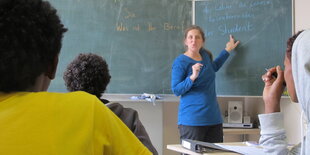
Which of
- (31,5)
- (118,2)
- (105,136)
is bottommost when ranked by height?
(105,136)

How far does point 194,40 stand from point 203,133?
0.78 m

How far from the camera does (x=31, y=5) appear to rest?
2.42ft

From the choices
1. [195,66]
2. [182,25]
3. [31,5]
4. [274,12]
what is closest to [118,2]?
[182,25]

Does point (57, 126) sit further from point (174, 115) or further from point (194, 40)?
point (174, 115)

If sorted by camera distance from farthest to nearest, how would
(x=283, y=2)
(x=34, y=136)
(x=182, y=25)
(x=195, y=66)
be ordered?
(x=182, y=25) < (x=283, y=2) < (x=195, y=66) < (x=34, y=136)

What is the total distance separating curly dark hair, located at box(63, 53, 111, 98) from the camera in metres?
1.79

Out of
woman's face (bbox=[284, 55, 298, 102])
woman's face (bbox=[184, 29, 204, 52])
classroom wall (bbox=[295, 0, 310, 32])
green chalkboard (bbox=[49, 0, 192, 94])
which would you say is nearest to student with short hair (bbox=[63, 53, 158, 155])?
woman's face (bbox=[284, 55, 298, 102])

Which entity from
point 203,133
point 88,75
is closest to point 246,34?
point 203,133

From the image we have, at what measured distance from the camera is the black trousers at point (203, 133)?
280 cm

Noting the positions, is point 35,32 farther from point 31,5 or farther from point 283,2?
point 283,2

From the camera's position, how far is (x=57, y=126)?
68 centimetres

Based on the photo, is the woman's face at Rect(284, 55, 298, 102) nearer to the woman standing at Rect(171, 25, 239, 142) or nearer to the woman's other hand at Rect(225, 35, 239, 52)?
the woman standing at Rect(171, 25, 239, 142)

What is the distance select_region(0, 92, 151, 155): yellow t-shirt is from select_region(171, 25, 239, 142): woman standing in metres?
2.12

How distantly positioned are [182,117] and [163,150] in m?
0.89
